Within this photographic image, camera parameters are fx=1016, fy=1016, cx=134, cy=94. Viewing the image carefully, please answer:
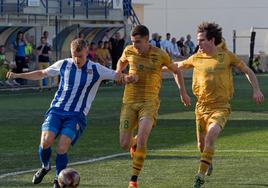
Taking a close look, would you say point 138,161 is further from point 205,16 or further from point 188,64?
point 205,16

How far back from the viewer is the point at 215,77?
43.7 ft

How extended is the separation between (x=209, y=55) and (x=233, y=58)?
322mm

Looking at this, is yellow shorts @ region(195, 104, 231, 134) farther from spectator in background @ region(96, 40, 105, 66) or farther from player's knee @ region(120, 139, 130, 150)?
spectator in background @ region(96, 40, 105, 66)

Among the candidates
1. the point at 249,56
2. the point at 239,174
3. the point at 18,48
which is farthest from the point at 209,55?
the point at 249,56

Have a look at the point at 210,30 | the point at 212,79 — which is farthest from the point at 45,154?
the point at 210,30

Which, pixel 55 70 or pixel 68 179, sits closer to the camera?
pixel 68 179

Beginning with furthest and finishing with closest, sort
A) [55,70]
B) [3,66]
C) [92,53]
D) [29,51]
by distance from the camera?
[92,53], [29,51], [3,66], [55,70]

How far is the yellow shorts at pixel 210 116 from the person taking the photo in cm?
1302

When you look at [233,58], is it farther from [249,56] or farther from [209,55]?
[249,56]

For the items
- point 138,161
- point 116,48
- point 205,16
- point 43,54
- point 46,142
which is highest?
point 46,142

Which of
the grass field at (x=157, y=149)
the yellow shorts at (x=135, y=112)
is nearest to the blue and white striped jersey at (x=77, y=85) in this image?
the yellow shorts at (x=135, y=112)

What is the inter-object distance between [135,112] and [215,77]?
115cm

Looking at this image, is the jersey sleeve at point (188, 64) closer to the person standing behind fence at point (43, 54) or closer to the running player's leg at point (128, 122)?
the running player's leg at point (128, 122)

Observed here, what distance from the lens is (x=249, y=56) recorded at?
2202 inches
